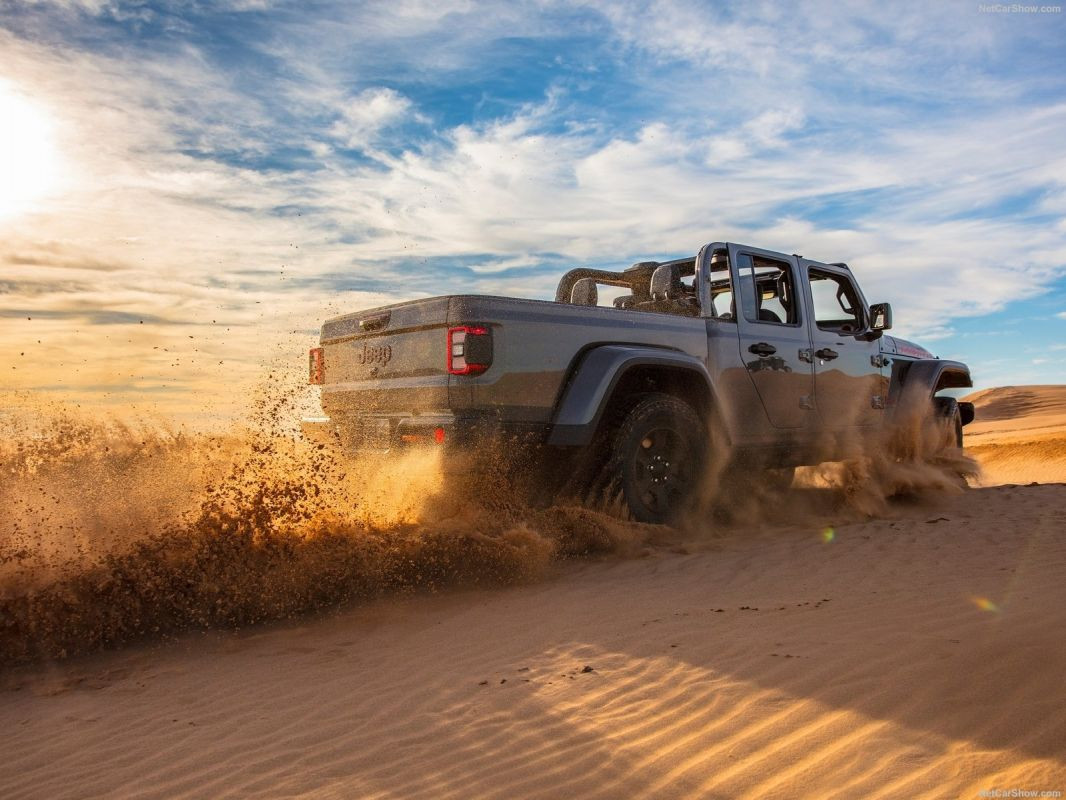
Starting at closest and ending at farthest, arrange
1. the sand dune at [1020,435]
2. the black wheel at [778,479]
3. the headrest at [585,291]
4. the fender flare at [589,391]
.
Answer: the fender flare at [589,391], the headrest at [585,291], the black wheel at [778,479], the sand dune at [1020,435]

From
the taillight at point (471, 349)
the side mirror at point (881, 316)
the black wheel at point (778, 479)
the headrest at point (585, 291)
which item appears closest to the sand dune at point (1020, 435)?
the black wheel at point (778, 479)

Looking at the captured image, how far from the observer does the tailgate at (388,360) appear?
15.9 feet

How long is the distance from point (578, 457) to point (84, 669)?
9.88ft

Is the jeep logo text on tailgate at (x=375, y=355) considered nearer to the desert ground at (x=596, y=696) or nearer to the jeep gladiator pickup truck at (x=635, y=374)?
the jeep gladiator pickup truck at (x=635, y=374)

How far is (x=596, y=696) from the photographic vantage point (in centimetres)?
297

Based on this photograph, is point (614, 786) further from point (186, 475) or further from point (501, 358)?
point (186, 475)

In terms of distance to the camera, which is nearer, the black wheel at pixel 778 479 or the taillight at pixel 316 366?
the taillight at pixel 316 366

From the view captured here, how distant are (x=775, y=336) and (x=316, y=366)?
3.67 metres

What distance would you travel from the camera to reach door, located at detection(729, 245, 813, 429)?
6363 mm

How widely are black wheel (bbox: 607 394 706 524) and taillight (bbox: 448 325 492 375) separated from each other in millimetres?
1259

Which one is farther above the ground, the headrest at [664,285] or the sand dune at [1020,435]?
the headrest at [664,285]

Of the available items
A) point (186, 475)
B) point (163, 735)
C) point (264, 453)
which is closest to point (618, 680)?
point (163, 735)

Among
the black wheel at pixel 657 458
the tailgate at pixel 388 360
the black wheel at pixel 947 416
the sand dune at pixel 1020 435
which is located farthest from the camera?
the sand dune at pixel 1020 435

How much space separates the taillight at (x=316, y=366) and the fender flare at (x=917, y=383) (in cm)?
559
